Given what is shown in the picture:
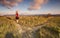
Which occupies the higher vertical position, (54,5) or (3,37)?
(54,5)

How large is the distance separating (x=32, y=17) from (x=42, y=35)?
0.33 meters

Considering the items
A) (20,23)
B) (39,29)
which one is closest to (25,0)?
(20,23)

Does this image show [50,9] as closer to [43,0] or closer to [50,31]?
[43,0]

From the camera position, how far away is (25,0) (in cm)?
216

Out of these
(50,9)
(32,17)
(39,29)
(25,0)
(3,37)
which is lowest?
(3,37)

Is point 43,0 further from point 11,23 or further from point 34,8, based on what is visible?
point 11,23

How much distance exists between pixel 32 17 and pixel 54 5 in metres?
0.40

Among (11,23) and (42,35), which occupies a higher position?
(11,23)

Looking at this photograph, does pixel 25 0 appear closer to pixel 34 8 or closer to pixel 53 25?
pixel 34 8

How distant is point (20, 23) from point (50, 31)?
491 mm

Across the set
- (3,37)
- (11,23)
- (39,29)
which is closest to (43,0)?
(39,29)

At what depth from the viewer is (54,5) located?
7.06 feet

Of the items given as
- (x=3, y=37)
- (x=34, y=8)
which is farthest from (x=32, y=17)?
(x=3, y=37)

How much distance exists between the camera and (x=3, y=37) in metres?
2.09
